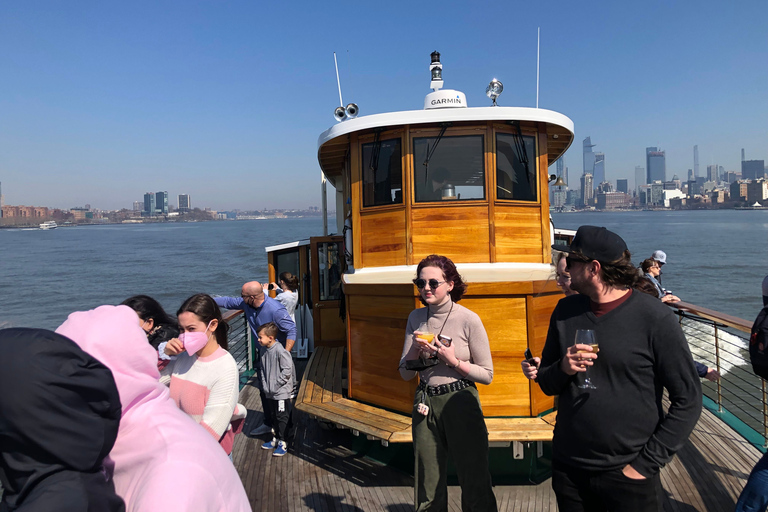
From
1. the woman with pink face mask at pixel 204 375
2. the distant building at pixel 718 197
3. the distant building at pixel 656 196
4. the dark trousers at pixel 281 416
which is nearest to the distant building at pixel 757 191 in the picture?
the distant building at pixel 718 197

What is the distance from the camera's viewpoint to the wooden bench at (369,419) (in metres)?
4.03

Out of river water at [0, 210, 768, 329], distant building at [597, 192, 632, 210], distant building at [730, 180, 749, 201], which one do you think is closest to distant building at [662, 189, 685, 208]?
distant building at [597, 192, 632, 210]

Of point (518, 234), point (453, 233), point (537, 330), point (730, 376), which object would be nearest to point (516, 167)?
point (518, 234)

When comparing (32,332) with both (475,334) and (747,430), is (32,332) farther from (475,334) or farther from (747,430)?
(747,430)

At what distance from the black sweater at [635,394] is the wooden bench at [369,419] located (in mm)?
1856

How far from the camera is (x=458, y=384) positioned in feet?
10.1

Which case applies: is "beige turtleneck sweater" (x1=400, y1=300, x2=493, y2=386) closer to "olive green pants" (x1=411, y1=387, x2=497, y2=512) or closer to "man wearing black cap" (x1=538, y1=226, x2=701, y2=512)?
"olive green pants" (x1=411, y1=387, x2=497, y2=512)

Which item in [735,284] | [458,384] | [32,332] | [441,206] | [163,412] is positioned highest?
[441,206]

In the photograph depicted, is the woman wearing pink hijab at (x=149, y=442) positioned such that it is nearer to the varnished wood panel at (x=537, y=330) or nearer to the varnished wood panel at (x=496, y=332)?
the varnished wood panel at (x=496, y=332)

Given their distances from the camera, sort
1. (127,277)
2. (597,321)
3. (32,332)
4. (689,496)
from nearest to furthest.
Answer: (32,332) < (597,321) < (689,496) < (127,277)

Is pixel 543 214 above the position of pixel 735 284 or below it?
above

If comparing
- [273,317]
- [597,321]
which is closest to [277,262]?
[273,317]

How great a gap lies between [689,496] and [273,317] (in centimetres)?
401

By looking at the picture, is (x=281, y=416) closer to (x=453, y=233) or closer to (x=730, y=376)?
(x=453, y=233)
